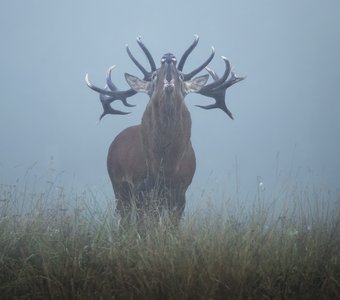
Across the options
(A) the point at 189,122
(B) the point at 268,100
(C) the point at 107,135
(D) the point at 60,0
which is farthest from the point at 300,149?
(D) the point at 60,0

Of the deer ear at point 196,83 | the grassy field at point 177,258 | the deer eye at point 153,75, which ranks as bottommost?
the grassy field at point 177,258

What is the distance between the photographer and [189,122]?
6418 mm

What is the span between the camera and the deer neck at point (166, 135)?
19.8 ft

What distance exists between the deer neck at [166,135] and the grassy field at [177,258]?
171cm

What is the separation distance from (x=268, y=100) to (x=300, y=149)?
144ft

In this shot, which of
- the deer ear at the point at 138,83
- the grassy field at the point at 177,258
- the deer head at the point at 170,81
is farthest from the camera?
the deer ear at the point at 138,83

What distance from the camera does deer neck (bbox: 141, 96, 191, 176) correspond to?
238 inches

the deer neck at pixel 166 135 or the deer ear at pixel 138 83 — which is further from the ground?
the deer ear at pixel 138 83

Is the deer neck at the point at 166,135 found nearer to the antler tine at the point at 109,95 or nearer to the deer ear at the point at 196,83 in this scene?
the deer ear at the point at 196,83

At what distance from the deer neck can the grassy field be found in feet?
5.61

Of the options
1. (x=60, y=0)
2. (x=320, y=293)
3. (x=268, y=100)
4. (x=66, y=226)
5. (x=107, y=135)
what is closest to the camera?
(x=320, y=293)

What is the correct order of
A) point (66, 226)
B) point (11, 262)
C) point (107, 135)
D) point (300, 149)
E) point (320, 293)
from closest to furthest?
point (320, 293), point (11, 262), point (66, 226), point (300, 149), point (107, 135)

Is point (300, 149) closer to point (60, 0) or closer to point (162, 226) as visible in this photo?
point (162, 226)

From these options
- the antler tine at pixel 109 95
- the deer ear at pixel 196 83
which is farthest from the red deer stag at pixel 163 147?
the antler tine at pixel 109 95
